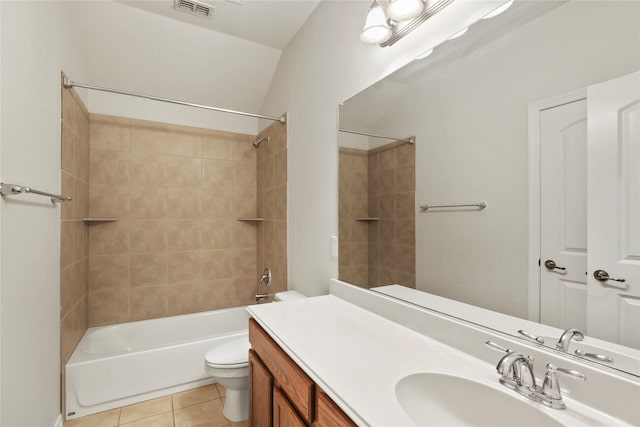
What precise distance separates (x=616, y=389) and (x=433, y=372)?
0.38 metres

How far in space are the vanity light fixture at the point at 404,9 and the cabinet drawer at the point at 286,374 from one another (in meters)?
1.36

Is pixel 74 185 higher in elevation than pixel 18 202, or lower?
higher

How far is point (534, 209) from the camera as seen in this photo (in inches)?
33.0

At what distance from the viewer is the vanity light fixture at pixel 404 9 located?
3.69 feet

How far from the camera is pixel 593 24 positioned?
717mm

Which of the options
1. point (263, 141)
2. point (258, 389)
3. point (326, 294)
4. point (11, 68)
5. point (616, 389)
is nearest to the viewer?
point (616, 389)

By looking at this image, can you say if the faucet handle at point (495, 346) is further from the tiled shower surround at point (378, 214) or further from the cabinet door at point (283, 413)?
the cabinet door at point (283, 413)

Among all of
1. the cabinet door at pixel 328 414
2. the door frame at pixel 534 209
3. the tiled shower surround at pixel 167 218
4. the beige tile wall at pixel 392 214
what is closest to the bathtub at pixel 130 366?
the tiled shower surround at pixel 167 218

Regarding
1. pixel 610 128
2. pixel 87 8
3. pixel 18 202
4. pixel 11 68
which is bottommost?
pixel 18 202

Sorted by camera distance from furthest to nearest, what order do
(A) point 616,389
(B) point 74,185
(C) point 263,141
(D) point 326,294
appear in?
Answer: (C) point 263,141
(B) point 74,185
(D) point 326,294
(A) point 616,389

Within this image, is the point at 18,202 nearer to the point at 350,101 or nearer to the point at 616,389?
the point at 350,101

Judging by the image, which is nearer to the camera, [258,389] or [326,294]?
[258,389]

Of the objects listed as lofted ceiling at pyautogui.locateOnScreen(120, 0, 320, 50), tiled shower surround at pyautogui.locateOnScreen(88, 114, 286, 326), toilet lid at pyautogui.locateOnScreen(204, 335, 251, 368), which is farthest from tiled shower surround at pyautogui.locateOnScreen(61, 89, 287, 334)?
lofted ceiling at pyautogui.locateOnScreen(120, 0, 320, 50)

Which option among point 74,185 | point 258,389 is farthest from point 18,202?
point 258,389
